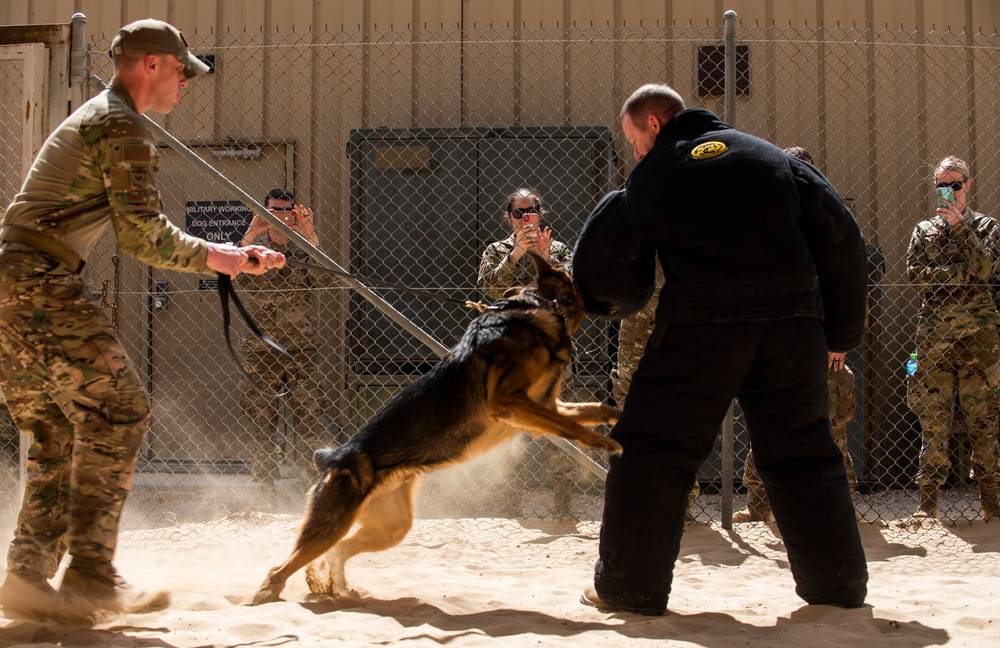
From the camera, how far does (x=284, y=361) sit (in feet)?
20.2

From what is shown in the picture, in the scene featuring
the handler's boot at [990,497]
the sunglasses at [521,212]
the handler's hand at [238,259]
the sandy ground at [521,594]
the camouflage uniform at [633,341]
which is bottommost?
the sandy ground at [521,594]

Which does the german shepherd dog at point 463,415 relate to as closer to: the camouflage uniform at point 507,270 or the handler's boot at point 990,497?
the camouflage uniform at point 507,270

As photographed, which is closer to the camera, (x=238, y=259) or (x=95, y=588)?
(x=95, y=588)

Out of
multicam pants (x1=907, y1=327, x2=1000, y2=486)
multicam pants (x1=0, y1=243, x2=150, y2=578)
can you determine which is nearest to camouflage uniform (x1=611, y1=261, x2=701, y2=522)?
multicam pants (x1=907, y1=327, x2=1000, y2=486)

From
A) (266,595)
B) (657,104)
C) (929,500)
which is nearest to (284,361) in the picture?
(266,595)

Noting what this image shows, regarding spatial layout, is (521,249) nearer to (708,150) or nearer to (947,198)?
(708,150)

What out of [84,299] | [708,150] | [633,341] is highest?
[708,150]

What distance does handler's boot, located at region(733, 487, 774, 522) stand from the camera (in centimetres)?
565

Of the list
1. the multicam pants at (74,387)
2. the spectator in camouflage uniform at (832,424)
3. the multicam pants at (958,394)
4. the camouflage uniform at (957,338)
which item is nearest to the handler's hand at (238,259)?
the multicam pants at (74,387)

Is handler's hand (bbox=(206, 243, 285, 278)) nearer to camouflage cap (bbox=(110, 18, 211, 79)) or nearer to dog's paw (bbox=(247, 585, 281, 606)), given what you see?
camouflage cap (bbox=(110, 18, 211, 79))

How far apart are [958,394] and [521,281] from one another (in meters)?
2.95

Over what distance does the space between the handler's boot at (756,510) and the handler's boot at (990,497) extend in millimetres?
1341

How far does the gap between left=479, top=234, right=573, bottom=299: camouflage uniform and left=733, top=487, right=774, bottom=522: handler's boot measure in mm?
1916

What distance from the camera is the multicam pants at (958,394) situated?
5.66m
